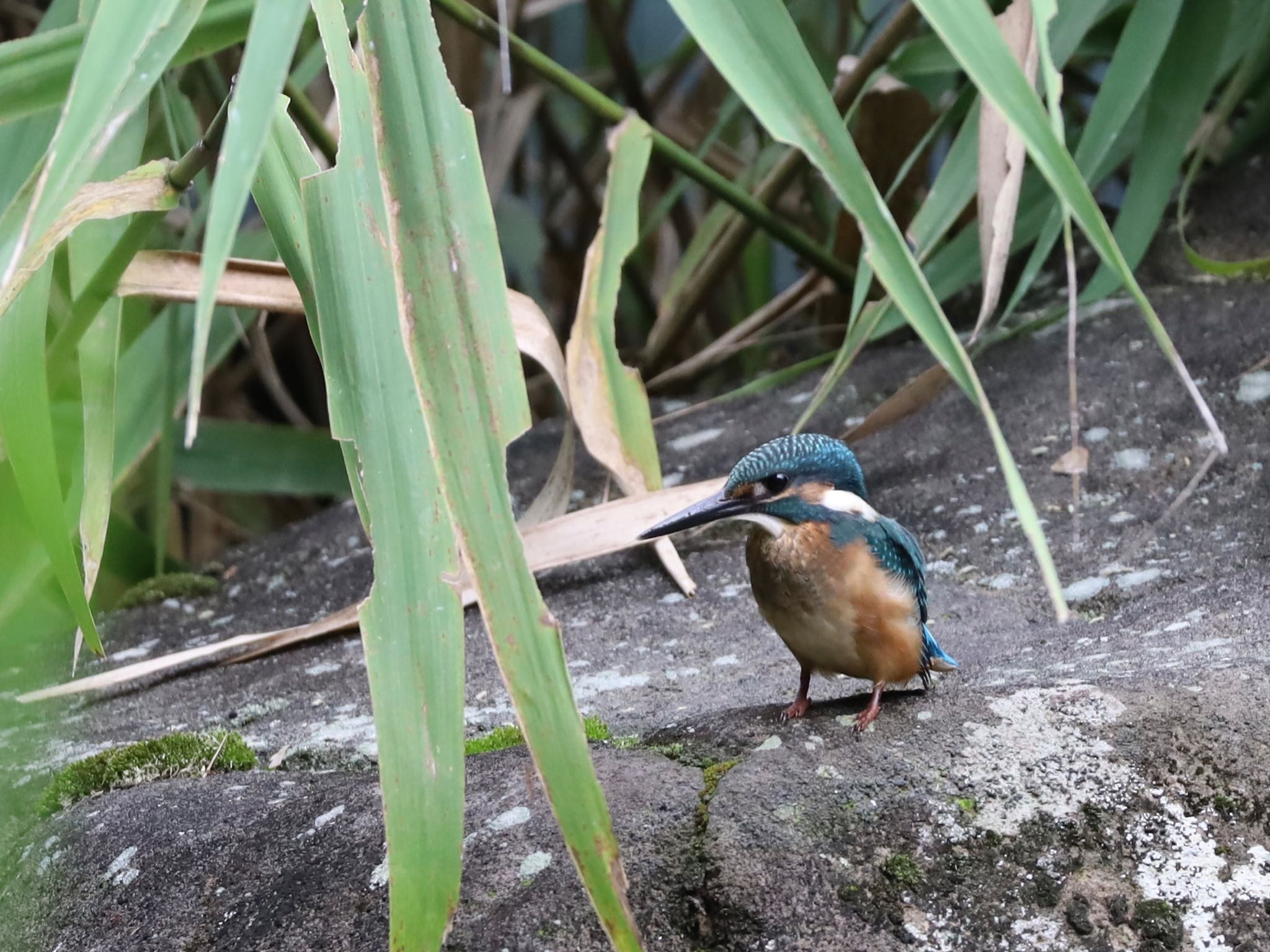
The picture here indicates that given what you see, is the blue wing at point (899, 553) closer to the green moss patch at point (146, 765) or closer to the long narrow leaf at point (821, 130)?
the long narrow leaf at point (821, 130)

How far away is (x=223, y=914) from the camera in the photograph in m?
1.38

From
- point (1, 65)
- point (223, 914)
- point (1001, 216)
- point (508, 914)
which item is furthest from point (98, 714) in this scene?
point (1001, 216)

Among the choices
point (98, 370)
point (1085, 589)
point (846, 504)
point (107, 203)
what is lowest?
point (1085, 589)

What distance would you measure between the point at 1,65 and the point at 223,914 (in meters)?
1.09

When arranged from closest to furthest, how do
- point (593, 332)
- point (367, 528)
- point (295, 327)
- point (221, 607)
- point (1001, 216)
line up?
1. point (367, 528)
2. point (1001, 216)
3. point (593, 332)
4. point (221, 607)
5. point (295, 327)

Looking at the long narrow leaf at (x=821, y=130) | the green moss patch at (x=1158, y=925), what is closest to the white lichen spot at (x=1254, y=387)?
the green moss patch at (x=1158, y=925)

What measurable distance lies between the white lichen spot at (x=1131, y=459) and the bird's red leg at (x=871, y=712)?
1.17 meters

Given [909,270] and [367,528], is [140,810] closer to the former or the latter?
[367,528]

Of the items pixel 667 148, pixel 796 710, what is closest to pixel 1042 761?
pixel 796 710

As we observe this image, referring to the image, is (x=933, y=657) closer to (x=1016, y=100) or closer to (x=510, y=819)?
(x=510, y=819)

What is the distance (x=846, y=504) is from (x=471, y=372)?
725mm

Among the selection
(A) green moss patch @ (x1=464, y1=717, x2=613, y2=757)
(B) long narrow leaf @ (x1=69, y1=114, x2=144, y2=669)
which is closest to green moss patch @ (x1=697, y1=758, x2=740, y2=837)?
(A) green moss patch @ (x1=464, y1=717, x2=613, y2=757)

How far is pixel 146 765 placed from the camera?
181 cm

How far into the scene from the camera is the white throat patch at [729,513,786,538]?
1692 mm
